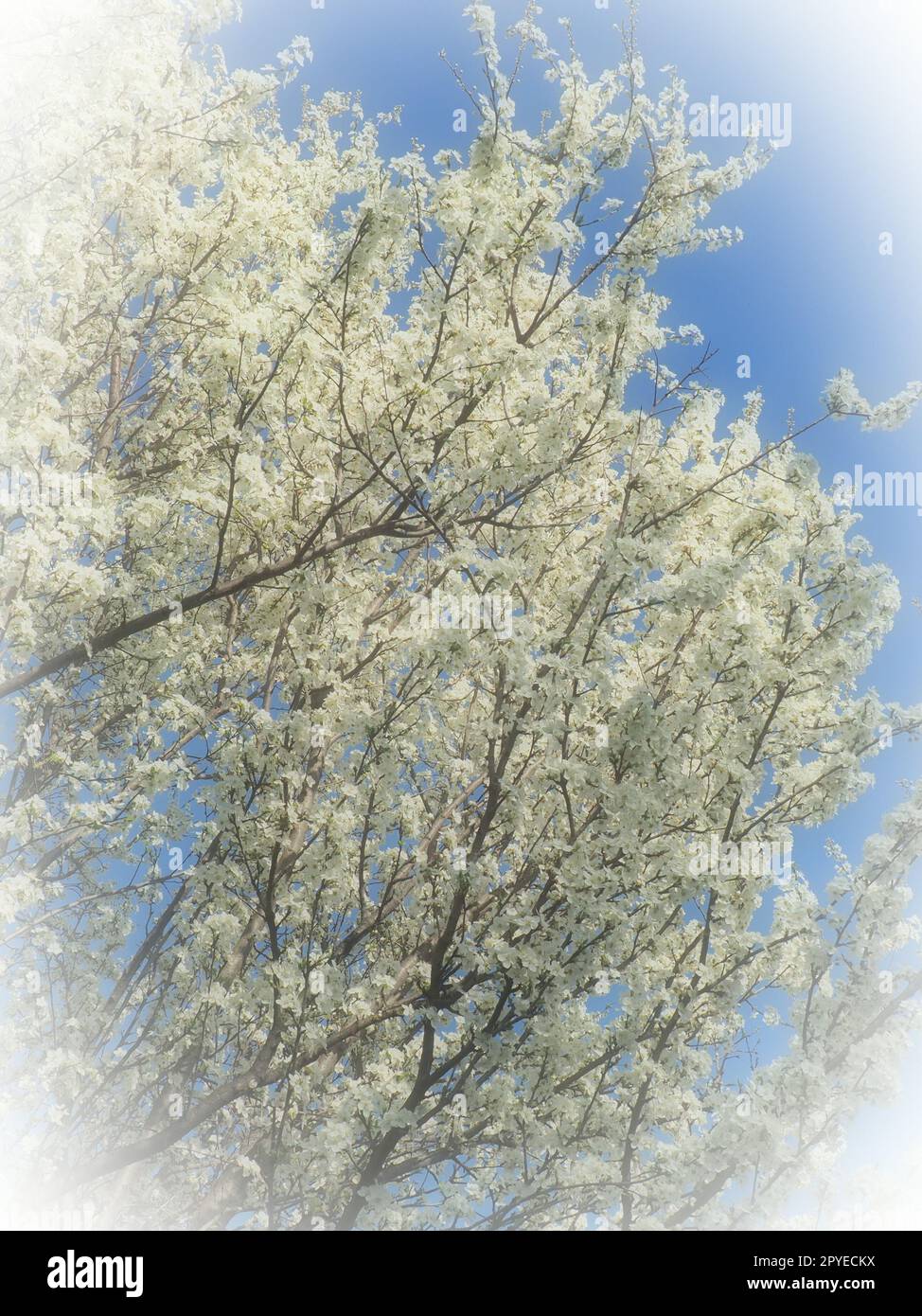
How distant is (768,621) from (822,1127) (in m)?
4.24

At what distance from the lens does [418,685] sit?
7.96 meters

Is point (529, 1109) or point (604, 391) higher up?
point (604, 391)

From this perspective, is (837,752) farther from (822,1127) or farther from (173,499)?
(173,499)

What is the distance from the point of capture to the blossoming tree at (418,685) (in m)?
6.99

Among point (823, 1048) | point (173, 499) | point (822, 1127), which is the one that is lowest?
point (822, 1127)

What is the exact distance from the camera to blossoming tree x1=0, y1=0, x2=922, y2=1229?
22.9 ft

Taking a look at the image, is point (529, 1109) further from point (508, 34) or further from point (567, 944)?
point (508, 34)

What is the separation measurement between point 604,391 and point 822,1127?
5803 mm

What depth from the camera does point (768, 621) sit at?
8.70m

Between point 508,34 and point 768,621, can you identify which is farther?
point 768,621
